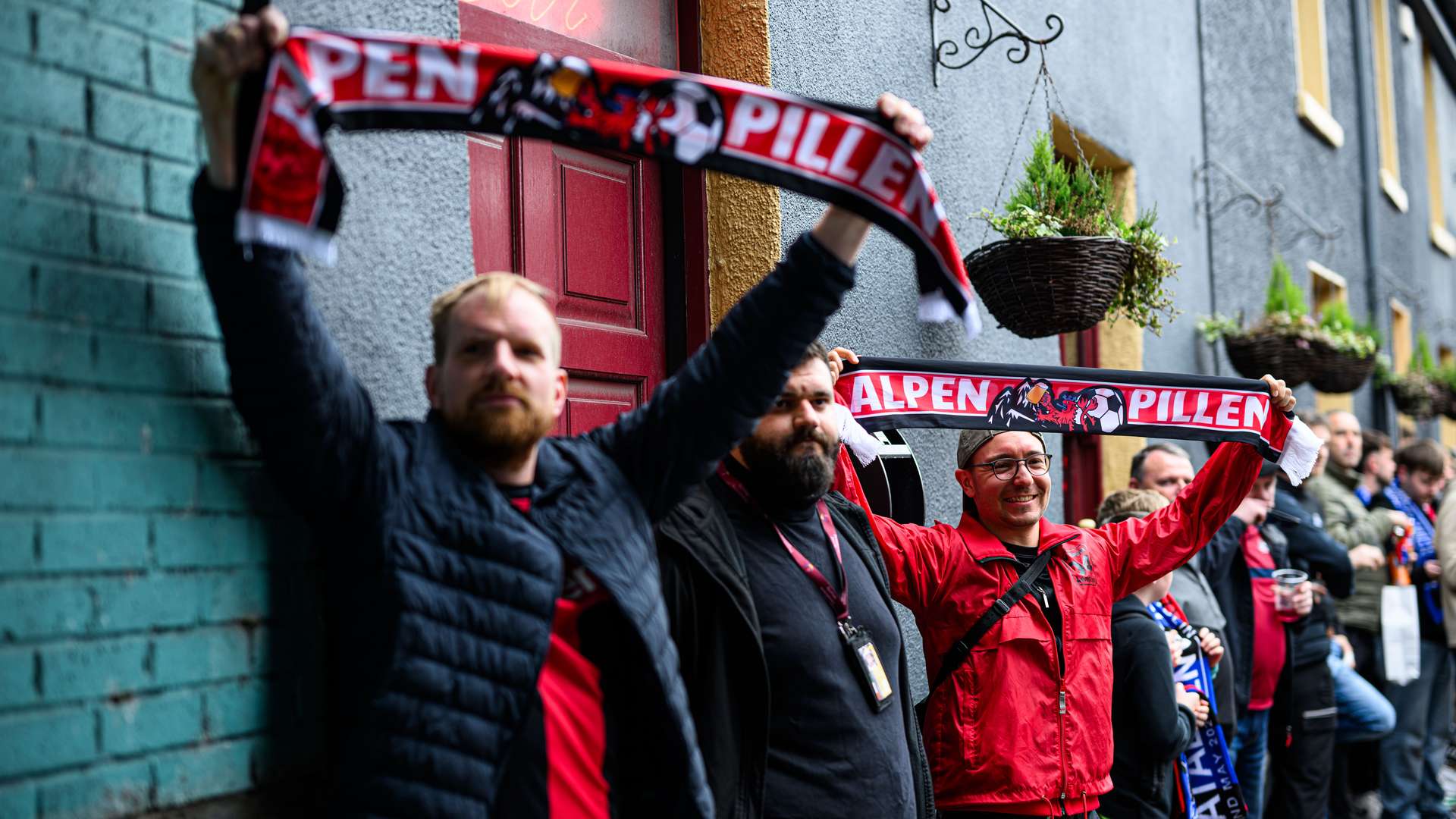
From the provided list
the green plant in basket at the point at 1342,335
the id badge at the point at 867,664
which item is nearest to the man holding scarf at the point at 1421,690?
the green plant in basket at the point at 1342,335

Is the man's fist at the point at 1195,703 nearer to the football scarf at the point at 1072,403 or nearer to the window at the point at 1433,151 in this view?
the football scarf at the point at 1072,403

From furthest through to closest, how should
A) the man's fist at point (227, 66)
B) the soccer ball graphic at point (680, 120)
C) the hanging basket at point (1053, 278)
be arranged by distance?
the hanging basket at point (1053, 278) < the soccer ball graphic at point (680, 120) < the man's fist at point (227, 66)

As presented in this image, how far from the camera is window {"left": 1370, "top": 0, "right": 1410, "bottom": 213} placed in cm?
1507

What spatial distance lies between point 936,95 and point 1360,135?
9616 mm

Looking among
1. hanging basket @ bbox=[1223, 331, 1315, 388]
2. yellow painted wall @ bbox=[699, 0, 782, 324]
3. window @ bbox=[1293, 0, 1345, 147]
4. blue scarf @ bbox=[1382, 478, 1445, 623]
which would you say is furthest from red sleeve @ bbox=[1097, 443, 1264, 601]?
window @ bbox=[1293, 0, 1345, 147]

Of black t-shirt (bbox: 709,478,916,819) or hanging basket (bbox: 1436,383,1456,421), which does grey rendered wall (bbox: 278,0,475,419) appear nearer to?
black t-shirt (bbox: 709,478,916,819)

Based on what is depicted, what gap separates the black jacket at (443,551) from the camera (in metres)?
2.09

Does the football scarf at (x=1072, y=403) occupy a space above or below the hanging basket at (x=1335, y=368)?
below

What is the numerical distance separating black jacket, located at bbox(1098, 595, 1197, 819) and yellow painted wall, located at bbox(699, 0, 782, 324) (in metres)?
1.59

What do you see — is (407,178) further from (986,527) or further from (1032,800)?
(1032,800)

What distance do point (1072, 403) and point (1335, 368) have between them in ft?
15.5

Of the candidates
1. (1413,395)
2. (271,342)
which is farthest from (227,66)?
(1413,395)

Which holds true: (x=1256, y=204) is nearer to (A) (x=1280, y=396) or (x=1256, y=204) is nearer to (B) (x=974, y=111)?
(B) (x=974, y=111)

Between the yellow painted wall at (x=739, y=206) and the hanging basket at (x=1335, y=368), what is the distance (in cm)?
502
